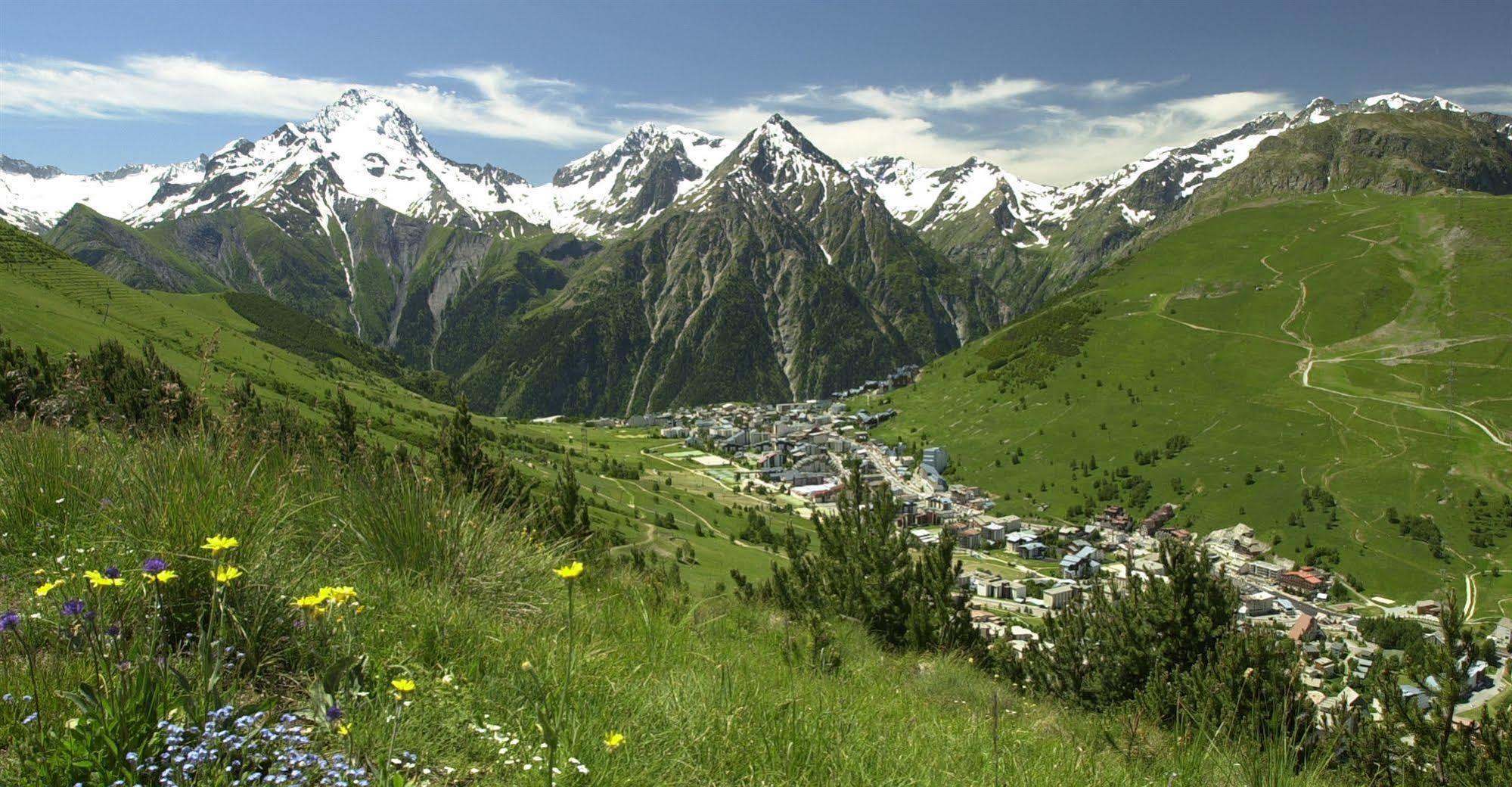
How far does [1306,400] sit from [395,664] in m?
164

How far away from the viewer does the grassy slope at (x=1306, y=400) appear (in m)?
103

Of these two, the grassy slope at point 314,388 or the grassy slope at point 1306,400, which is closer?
the grassy slope at point 314,388

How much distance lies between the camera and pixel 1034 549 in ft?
337

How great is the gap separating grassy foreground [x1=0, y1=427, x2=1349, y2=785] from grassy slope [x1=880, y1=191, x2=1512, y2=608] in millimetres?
105330

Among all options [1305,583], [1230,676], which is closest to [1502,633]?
[1305,583]

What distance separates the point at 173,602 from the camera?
173 inches

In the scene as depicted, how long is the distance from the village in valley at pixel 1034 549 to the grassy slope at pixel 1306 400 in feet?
20.7

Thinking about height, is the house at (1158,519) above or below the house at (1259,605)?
below

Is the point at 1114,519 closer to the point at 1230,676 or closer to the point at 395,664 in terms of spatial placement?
the point at 1230,676

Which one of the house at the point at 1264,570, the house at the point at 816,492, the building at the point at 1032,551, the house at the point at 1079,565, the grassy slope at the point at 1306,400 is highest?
the grassy slope at the point at 1306,400

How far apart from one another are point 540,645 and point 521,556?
1994mm

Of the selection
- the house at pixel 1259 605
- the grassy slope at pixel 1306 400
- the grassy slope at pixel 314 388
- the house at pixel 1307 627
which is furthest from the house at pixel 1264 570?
the grassy slope at pixel 314 388

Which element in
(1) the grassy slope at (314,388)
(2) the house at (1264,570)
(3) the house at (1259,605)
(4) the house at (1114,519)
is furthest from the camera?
(4) the house at (1114,519)

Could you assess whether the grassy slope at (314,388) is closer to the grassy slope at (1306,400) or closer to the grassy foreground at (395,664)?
the grassy foreground at (395,664)
